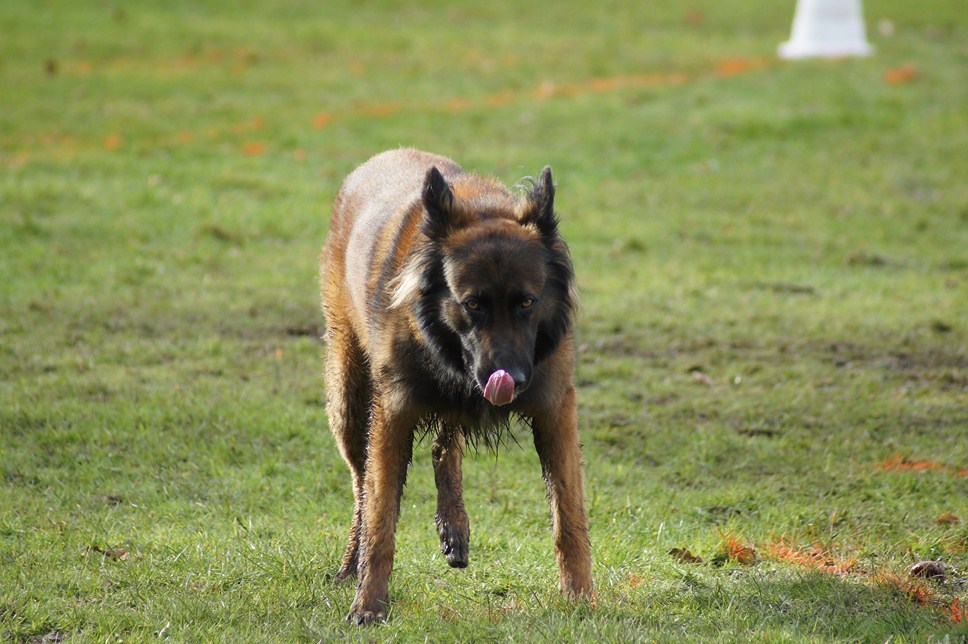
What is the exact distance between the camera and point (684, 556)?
6.13 m

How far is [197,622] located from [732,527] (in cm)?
298

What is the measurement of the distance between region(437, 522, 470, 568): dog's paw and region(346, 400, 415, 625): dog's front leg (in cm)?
50

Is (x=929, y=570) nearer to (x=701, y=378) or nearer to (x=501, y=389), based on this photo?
(x=501, y=389)

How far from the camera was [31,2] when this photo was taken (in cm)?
2212

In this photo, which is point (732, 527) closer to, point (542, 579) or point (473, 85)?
Answer: point (542, 579)

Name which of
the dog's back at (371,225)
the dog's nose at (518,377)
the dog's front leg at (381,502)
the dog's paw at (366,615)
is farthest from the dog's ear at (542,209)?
the dog's paw at (366,615)

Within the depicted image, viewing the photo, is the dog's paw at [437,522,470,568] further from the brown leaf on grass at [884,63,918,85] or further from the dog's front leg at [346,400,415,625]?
the brown leaf on grass at [884,63,918,85]

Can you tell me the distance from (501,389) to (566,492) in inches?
37.8

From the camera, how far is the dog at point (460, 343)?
4.94 m

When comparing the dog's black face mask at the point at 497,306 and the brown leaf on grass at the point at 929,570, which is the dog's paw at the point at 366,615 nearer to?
the dog's black face mask at the point at 497,306

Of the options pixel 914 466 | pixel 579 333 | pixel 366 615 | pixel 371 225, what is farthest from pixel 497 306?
pixel 579 333

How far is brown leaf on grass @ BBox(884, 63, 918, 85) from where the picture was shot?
1730 cm

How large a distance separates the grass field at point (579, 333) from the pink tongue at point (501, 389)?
95 cm

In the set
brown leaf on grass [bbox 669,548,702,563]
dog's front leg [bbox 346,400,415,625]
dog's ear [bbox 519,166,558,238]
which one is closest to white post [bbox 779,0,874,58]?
brown leaf on grass [bbox 669,548,702,563]
